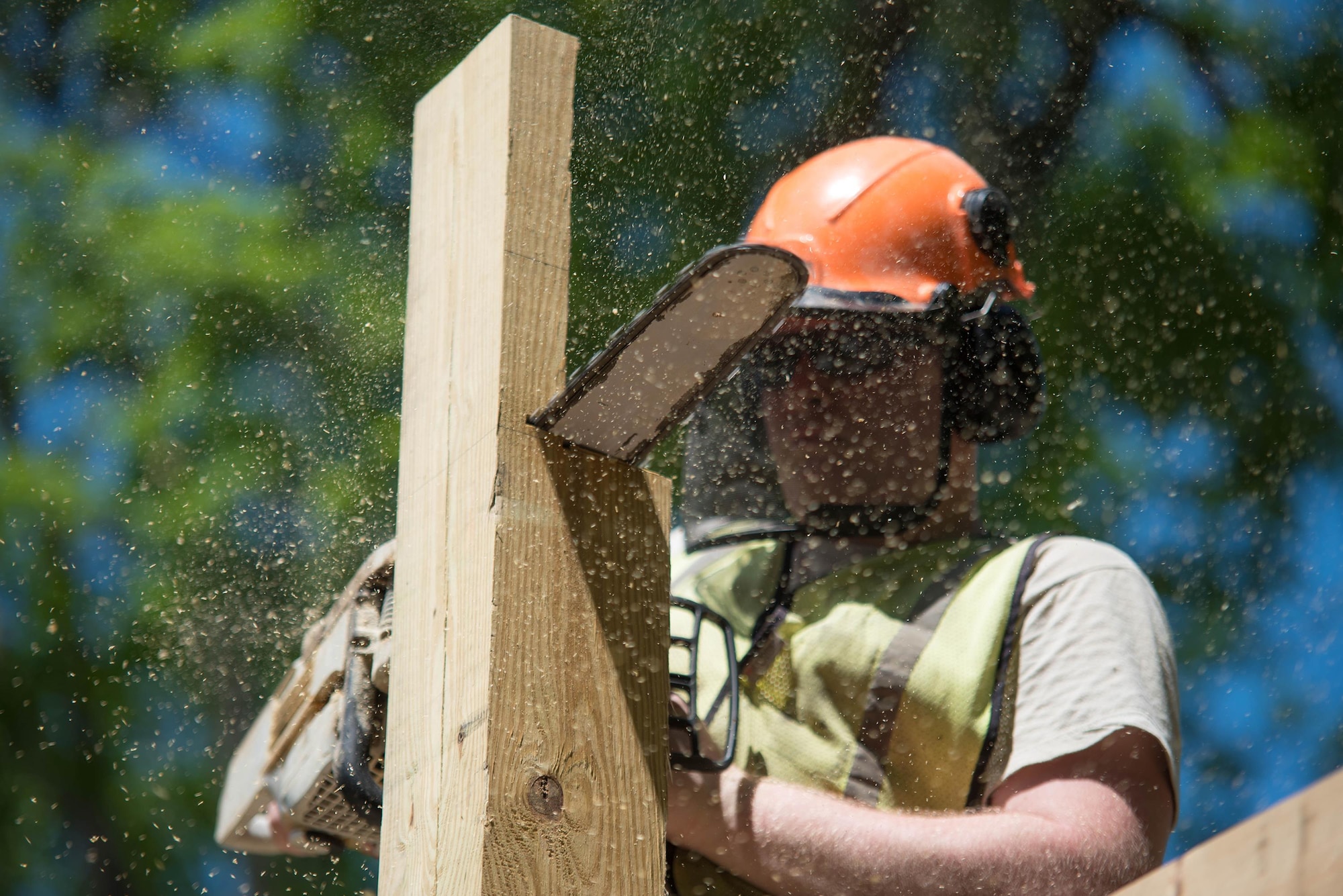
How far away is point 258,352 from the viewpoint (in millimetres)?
7047

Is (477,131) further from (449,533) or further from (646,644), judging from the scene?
(646,644)

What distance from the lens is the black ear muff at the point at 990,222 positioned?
2.73m

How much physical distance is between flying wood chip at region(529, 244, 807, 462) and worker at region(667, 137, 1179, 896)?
628 mm

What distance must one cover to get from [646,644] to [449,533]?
8.1 inches

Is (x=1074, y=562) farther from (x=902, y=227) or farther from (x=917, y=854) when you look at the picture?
(x=902, y=227)

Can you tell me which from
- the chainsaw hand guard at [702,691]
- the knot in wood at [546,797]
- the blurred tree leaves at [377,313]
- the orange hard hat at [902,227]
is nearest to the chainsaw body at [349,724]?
the chainsaw hand guard at [702,691]

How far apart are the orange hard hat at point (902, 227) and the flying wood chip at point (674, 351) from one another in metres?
1.44

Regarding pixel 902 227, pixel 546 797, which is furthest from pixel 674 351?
pixel 902 227

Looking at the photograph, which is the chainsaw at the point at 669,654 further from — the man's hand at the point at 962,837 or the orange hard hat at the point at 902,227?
the orange hard hat at the point at 902,227

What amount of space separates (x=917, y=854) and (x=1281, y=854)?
3.76 feet

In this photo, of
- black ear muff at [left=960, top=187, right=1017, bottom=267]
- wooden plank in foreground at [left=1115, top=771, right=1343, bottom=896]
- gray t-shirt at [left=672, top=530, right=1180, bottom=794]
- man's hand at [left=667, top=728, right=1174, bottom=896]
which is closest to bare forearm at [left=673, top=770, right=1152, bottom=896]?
man's hand at [left=667, top=728, right=1174, bottom=896]

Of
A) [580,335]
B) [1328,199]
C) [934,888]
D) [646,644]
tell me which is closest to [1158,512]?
[1328,199]

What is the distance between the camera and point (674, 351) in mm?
1223

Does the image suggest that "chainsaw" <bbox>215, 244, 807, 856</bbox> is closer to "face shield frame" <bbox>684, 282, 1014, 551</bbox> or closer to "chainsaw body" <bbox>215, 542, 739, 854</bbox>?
"chainsaw body" <bbox>215, 542, 739, 854</bbox>
